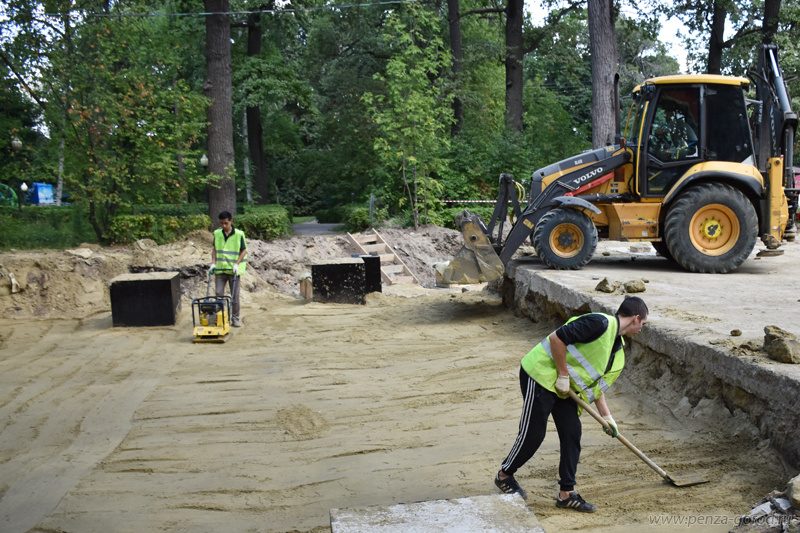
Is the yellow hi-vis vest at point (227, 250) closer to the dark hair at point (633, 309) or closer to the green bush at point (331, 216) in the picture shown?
the dark hair at point (633, 309)

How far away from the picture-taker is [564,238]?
36.2ft

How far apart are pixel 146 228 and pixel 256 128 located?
489 inches

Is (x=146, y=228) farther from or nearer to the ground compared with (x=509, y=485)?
farther from the ground

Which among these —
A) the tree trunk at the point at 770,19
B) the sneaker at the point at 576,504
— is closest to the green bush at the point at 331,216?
the tree trunk at the point at 770,19

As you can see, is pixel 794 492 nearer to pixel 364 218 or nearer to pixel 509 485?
pixel 509 485

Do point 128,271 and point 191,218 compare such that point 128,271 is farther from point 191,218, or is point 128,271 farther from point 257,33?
point 257,33

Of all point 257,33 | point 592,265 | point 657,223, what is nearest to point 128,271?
point 592,265

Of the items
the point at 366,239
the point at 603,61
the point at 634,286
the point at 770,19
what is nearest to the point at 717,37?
the point at 770,19

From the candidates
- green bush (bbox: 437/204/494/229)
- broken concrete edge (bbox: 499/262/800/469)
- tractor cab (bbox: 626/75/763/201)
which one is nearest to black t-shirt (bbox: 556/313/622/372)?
broken concrete edge (bbox: 499/262/800/469)

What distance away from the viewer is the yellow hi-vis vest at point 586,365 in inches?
178

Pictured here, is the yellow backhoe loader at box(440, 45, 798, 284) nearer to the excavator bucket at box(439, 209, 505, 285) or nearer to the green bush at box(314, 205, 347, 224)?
the excavator bucket at box(439, 209, 505, 285)

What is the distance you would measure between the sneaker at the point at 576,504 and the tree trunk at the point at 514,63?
21638 millimetres

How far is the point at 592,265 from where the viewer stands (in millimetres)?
11695

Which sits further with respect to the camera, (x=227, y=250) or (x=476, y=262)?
(x=227, y=250)
